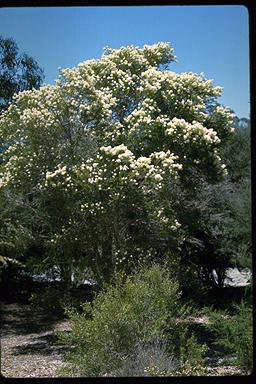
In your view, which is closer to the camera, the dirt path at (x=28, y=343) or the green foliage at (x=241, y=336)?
the green foliage at (x=241, y=336)

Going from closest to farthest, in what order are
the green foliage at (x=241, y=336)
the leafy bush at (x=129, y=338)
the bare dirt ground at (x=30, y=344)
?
1. the green foliage at (x=241, y=336)
2. the leafy bush at (x=129, y=338)
3. the bare dirt ground at (x=30, y=344)

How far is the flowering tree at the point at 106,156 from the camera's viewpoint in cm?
917

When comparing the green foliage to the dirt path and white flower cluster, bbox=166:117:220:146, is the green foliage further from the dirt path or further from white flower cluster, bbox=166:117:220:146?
white flower cluster, bbox=166:117:220:146

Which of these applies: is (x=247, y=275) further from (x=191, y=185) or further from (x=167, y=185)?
Result: (x=191, y=185)

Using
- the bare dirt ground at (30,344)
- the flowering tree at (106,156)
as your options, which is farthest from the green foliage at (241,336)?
the flowering tree at (106,156)

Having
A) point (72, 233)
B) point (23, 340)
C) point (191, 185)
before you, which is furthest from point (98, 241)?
point (23, 340)

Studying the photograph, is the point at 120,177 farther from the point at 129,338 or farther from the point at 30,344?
the point at 30,344

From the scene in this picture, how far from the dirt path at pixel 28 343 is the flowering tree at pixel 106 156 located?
156 cm

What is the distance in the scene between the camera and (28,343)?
1109 centimetres

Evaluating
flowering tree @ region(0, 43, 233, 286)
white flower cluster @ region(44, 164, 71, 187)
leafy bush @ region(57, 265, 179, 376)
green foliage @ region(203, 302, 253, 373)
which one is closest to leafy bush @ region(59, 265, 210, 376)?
leafy bush @ region(57, 265, 179, 376)

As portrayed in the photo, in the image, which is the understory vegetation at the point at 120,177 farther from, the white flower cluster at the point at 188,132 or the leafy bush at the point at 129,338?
the leafy bush at the point at 129,338

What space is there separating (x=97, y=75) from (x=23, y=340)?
16.8 feet

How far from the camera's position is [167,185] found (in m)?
9.73

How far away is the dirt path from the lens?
27.6 ft
